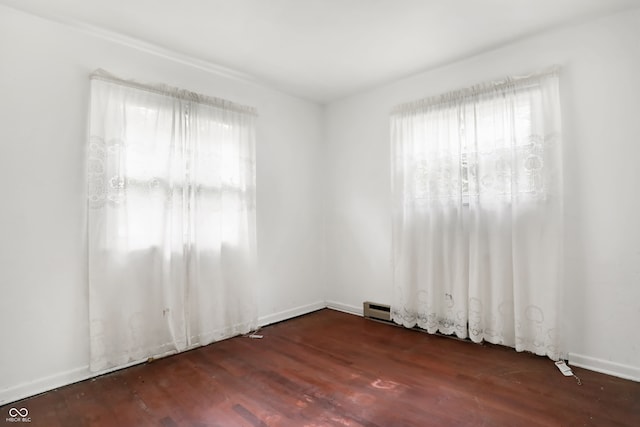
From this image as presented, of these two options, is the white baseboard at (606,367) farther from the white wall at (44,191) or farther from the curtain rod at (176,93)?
the white wall at (44,191)

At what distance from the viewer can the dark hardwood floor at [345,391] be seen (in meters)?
1.96

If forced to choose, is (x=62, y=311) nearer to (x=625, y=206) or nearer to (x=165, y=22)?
(x=165, y=22)

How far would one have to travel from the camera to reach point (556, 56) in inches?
107

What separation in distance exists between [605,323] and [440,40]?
2.61m

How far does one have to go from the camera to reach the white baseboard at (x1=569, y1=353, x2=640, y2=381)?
2.35 m

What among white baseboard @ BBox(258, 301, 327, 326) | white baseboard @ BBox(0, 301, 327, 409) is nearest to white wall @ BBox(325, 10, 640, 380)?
white baseboard @ BBox(258, 301, 327, 326)

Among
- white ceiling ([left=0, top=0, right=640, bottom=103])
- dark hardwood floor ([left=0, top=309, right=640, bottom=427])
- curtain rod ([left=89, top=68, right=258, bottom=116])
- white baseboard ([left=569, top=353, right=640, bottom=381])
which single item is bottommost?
dark hardwood floor ([left=0, top=309, right=640, bottom=427])

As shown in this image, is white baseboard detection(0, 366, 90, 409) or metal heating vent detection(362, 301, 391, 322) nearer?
white baseboard detection(0, 366, 90, 409)

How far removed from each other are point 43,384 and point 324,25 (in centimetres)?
336

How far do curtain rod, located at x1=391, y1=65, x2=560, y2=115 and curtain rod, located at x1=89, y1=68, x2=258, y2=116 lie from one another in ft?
5.52

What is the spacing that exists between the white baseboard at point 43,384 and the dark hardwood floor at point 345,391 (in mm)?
60

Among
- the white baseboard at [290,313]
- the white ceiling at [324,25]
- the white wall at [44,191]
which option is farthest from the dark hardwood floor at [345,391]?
the white ceiling at [324,25]

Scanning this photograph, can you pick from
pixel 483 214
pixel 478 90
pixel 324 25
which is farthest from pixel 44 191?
pixel 478 90

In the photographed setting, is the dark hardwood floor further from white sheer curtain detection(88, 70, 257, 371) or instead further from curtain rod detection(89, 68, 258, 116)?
curtain rod detection(89, 68, 258, 116)
